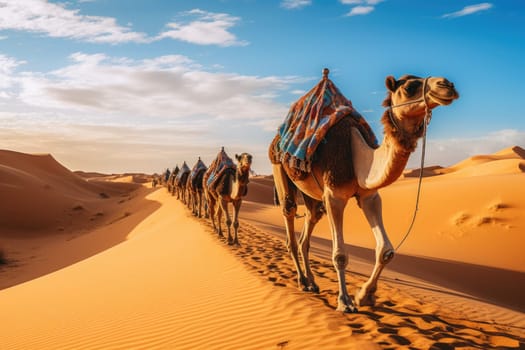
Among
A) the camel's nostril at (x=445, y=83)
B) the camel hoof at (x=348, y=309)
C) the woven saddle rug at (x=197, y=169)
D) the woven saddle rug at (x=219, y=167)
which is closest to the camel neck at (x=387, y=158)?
the camel's nostril at (x=445, y=83)

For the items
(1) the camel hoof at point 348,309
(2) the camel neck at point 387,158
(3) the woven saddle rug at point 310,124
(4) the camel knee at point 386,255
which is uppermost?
(3) the woven saddle rug at point 310,124

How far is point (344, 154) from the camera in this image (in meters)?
5.45

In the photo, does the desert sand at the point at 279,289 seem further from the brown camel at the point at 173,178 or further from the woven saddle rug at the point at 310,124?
the brown camel at the point at 173,178

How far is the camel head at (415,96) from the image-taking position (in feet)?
12.8

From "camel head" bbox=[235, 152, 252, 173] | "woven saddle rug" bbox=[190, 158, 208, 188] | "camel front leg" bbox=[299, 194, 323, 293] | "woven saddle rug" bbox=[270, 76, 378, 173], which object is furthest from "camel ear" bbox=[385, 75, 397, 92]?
"woven saddle rug" bbox=[190, 158, 208, 188]

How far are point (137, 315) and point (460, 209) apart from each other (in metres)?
17.3

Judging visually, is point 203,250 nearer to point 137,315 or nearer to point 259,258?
point 259,258

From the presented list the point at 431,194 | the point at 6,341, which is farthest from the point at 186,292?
the point at 431,194

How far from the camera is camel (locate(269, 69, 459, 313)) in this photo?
14.2 feet

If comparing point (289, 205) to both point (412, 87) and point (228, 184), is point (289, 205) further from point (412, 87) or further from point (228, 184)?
point (228, 184)

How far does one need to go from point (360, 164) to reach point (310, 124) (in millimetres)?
1275

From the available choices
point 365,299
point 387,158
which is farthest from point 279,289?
point 387,158

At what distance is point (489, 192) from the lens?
19.8m

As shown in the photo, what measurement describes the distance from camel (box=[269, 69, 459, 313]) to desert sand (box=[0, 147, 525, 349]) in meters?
0.77
